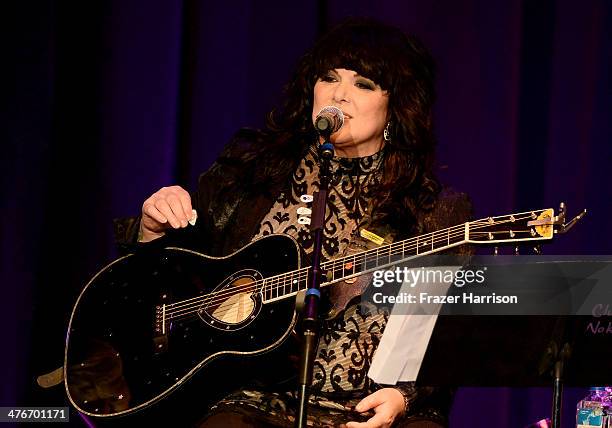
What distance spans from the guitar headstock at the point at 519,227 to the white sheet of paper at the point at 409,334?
0.22 metres

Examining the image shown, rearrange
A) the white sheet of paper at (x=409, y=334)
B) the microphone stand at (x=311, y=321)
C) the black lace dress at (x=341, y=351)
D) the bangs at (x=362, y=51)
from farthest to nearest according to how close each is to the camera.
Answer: the bangs at (x=362, y=51), the black lace dress at (x=341, y=351), the white sheet of paper at (x=409, y=334), the microphone stand at (x=311, y=321)

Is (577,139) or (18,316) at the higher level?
(577,139)

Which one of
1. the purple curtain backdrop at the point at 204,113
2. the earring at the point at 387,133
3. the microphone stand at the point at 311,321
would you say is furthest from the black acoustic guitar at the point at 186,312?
the purple curtain backdrop at the point at 204,113

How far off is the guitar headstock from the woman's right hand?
2.49ft

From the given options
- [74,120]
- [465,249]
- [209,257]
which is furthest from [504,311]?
[74,120]

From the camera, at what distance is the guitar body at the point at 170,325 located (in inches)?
89.8

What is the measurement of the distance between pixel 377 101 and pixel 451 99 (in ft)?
2.47

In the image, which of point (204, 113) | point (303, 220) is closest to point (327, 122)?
point (303, 220)

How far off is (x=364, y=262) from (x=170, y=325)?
523mm

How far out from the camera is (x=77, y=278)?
10.5 ft

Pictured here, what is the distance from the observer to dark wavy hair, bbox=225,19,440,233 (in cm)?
258

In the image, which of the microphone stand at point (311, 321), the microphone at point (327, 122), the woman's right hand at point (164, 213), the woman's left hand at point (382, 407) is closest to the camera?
the microphone stand at point (311, 321)

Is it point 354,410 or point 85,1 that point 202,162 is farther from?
point 354,410

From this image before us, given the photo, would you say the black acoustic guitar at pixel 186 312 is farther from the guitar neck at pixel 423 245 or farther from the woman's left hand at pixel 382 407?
the woman's left hand at pixel 382 407
